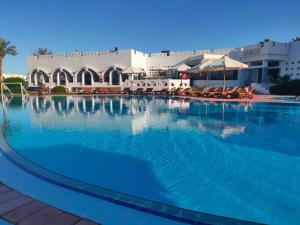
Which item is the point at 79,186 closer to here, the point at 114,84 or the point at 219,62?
the point at 219,62

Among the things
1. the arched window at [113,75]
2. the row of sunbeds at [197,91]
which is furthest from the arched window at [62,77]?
the row of sunbeds at [197,91]

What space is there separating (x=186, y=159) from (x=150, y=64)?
2891cm

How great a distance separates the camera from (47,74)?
36125mm

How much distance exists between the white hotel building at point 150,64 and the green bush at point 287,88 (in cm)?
189

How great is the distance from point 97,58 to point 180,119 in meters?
25.2

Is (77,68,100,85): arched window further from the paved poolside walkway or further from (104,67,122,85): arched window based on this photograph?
the paved poolside walkway

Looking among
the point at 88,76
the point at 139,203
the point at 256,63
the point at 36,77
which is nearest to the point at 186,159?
the point at 139,203

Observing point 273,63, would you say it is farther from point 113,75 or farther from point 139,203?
point 139,203

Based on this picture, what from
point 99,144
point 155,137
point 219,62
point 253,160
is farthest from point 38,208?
point 219,62

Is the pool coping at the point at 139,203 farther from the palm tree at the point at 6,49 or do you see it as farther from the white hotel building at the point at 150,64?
the palm tree at the point at 6,49

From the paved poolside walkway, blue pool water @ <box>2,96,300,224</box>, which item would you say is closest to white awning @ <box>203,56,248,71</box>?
blue pool water @ <box>2,96,300,224</box>

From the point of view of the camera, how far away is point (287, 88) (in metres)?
21.6

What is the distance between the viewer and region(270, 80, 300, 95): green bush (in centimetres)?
2118

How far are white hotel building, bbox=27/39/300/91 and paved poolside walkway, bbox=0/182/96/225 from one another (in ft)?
80.2
